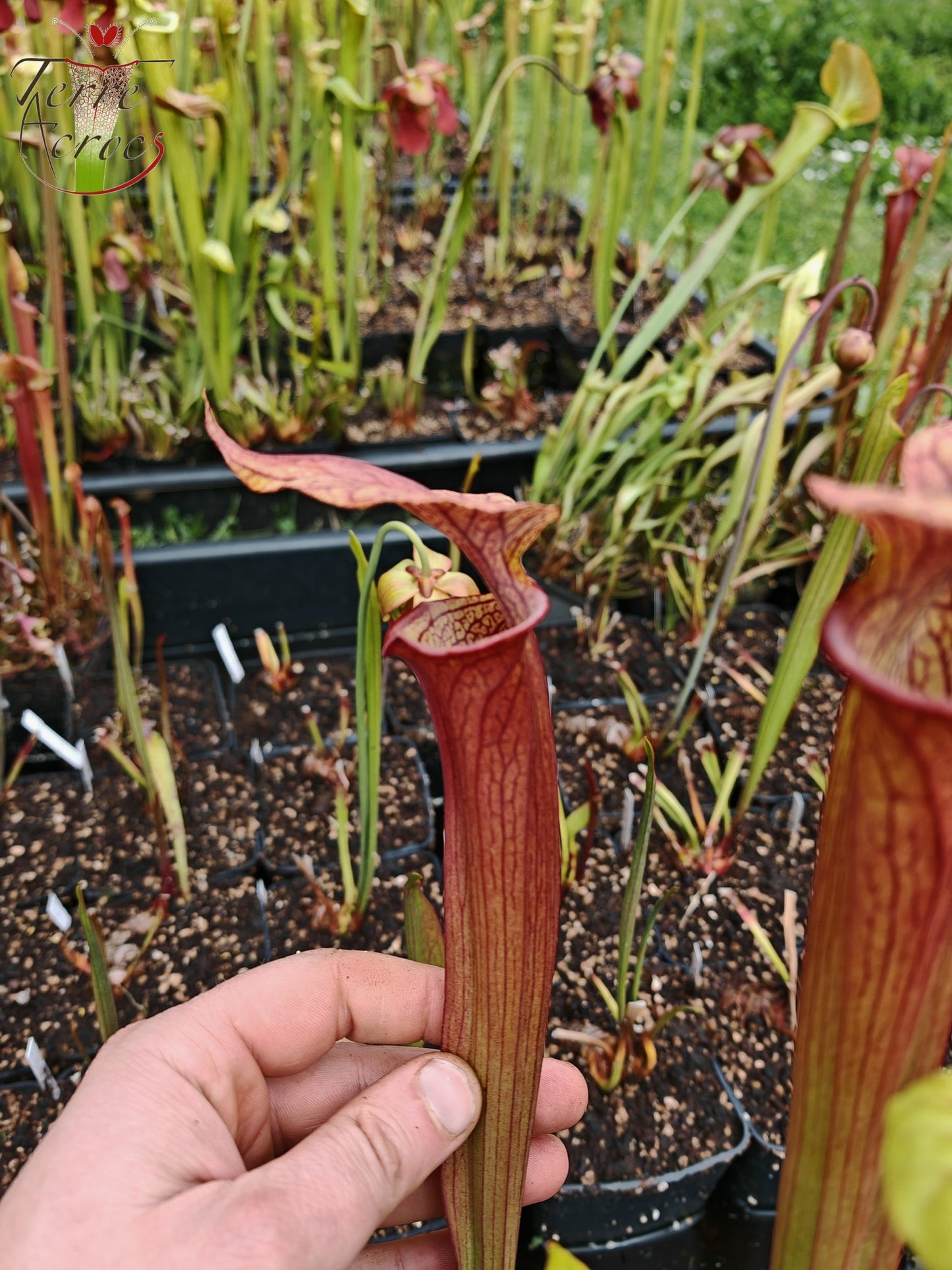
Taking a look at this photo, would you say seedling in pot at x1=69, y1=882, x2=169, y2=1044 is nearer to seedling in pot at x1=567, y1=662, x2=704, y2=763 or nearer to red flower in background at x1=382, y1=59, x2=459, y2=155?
seedling in pot at x1=567, y1=662, x2=704, y2=763

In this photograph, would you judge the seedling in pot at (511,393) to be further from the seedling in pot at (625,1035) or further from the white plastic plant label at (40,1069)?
the white plastic plant label at (40,1069)

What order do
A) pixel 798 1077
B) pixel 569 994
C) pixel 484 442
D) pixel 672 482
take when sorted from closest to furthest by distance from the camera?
pixel 798 1077
pixel 569 994
pixel 672 482
pixel 484 442

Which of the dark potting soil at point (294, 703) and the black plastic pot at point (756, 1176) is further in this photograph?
the dark potting soil at point (294, 703)

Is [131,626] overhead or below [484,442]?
below

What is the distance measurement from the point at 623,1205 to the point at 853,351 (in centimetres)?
106

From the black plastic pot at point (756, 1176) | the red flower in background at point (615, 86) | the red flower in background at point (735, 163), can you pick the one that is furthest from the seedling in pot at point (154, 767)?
the red flower in background at point (615, 86)

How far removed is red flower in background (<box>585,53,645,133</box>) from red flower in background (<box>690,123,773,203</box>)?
0.33m

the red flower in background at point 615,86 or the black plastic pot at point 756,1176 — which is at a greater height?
the red flower in background at point 615,86

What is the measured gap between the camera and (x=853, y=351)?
3.98 ft

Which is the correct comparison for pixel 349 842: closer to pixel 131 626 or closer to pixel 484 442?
pixel 131 626

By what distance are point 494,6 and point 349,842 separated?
249 cm

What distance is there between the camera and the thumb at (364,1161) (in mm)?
587

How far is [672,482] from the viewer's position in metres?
1.76

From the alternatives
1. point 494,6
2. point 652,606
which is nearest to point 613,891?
point 652,606
